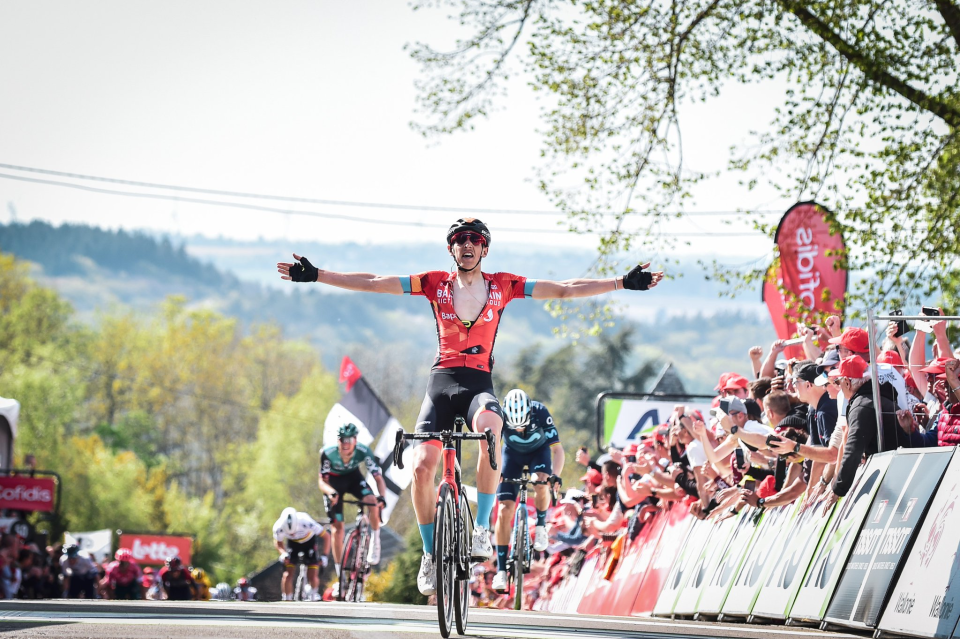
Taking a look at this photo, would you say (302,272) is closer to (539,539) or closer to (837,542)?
(837,542)

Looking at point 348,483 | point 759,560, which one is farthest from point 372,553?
point 759,560

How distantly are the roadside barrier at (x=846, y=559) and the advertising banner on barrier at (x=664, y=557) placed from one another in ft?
0.09

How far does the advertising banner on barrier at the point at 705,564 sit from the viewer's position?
11.7 meters

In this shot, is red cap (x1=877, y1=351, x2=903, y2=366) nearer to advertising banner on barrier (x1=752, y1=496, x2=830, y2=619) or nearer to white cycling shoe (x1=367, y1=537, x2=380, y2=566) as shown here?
advertising banner on barrier (x1=752, y1=496, x2=830, y2=619)

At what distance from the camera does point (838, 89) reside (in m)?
18.2

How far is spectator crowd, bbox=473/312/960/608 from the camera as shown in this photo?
962cm

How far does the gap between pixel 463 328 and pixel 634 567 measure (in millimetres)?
6781

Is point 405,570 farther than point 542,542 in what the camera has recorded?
Yes

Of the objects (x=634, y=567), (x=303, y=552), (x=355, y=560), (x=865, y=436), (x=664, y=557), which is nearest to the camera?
(x=865, y=436)

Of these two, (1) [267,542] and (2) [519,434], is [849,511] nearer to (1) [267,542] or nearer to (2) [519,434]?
(2) [519,434]

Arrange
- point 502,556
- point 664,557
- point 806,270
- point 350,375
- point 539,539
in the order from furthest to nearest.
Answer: point 350,375
point 806,270
point 539,539
point 502,556
point 664,557

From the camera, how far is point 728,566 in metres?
11.3

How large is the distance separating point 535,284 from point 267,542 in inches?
3593


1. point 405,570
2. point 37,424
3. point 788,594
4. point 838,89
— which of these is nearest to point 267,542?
point 37,424
